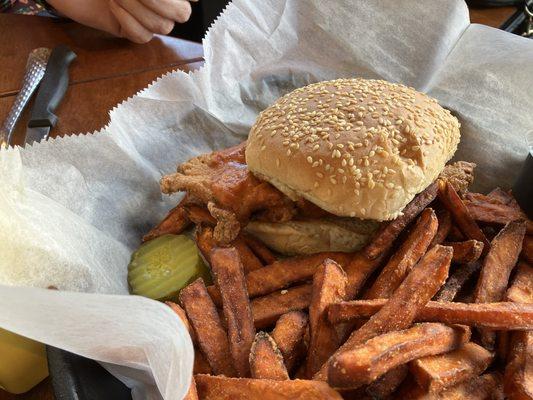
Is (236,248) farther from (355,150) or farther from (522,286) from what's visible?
(522,286)

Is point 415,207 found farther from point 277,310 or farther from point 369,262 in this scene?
point 277,310

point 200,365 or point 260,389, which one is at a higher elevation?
point 260,389

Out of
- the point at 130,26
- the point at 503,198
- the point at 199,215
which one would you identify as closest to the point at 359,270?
the point at 199,215

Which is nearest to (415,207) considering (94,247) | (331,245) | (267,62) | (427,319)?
(331,245)

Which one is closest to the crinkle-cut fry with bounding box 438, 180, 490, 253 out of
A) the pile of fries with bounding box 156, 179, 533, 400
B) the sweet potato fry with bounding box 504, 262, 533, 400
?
the pile of fries with bounding box 156, 179, 533, 400

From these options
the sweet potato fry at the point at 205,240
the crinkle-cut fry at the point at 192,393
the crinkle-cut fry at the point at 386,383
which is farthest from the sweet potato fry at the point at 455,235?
the crinkle-cut fry at the point at 192,393

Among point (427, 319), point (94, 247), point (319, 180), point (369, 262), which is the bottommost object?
point (94, 247)
